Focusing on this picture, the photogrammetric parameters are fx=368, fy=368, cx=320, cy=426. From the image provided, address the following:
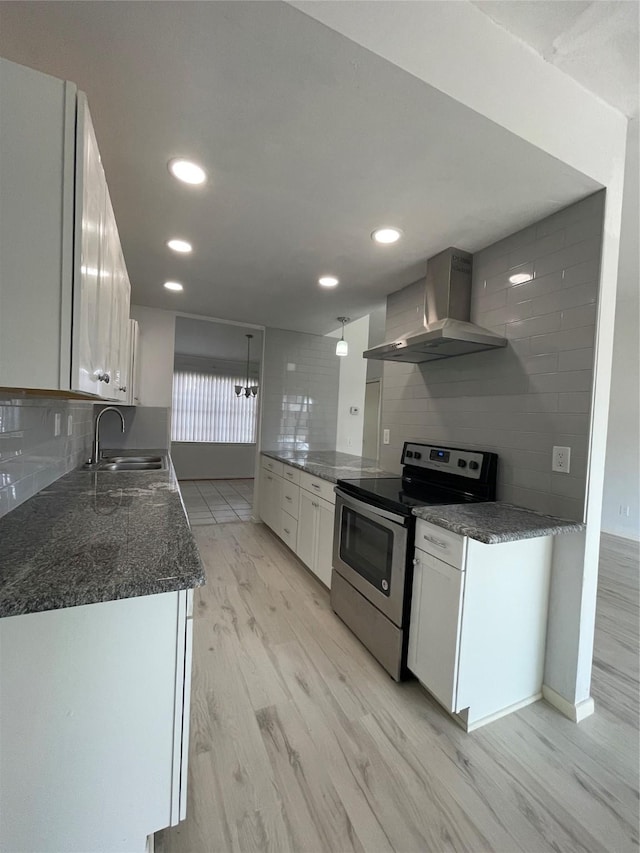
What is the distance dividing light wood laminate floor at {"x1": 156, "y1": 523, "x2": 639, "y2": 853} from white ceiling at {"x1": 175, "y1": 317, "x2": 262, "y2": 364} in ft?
13.0

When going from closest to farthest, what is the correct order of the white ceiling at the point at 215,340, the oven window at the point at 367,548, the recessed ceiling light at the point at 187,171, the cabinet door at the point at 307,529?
1. the recessed ceiling light at the point at 187,171
2. the oven window at the point at 367,548
3. the cabinet door at the point at 307,529
4. the white ceiling at the point at 215,340

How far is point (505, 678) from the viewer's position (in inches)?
65.6

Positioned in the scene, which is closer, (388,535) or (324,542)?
(388,535)

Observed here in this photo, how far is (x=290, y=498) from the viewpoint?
338 cm

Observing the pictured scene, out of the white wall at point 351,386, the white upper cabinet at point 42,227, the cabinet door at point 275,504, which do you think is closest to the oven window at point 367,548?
the cabinet door at point 275,504

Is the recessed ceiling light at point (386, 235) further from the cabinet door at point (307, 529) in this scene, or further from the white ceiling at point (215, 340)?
the white ceiling at point (215, 340)

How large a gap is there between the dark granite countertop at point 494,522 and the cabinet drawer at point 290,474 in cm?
163

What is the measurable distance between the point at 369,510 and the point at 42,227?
178 centimetres

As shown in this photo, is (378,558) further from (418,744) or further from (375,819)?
(375,819)

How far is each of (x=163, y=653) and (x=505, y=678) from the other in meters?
1.54

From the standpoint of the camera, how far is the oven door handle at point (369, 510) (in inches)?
70.8

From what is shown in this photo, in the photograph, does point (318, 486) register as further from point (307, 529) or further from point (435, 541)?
point (435, 541)

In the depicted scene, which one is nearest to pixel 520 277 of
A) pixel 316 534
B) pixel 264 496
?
pixel 316 534

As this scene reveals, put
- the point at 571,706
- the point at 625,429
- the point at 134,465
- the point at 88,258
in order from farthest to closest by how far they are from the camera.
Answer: the point at 625,429
the point at 134,465
the point at 571,706
the point at 88,258
